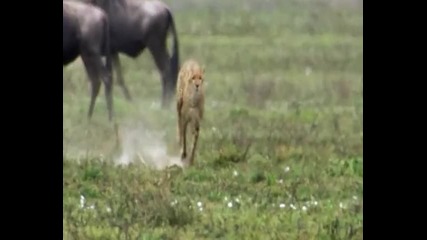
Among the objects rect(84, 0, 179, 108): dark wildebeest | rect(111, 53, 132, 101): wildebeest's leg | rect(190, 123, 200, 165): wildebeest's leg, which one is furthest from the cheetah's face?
rect(84, 0, 179, 108): dark wildebeest

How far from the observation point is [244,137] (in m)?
10.8

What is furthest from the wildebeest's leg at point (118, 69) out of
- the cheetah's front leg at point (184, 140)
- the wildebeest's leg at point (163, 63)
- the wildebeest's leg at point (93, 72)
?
the cheetah's front leg at point (184, 140)

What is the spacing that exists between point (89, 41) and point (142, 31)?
1.06m

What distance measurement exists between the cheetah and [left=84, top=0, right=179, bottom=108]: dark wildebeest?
6.69 feet

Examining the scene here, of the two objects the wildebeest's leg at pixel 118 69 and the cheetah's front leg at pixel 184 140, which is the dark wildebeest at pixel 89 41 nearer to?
the wildebeest's leg at pixel 118 69

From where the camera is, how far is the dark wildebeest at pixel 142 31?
496 inches

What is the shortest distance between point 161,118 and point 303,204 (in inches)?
74.4

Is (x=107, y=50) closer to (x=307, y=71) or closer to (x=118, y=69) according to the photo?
(x=118, y=69)
